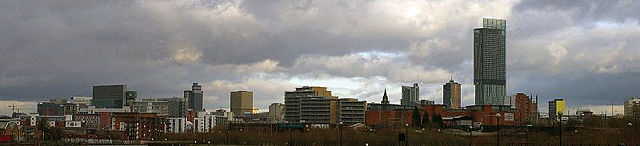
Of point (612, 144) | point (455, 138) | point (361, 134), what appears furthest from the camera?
point (361, 134)

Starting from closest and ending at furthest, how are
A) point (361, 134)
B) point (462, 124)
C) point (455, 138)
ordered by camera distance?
point (455, 138) < point (361, 134) < point (462, 124)

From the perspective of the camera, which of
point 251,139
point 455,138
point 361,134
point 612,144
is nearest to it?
point 612,144

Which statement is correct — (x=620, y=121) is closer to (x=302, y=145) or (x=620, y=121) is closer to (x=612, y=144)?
(x=612, y=144)

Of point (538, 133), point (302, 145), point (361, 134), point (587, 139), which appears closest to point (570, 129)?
point (538, 133)

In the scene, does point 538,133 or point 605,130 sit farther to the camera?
point 538,133

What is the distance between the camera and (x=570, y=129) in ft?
466

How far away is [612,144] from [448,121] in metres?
95.0

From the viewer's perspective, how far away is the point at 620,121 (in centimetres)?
14325

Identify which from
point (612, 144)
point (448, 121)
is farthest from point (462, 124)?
point (612, 144)

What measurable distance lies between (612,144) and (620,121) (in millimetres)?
43783

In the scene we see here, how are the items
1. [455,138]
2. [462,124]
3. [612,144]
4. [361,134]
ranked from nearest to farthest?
1. [612,144]
2. [455,138]
3. [361,134]
4. [462,124]

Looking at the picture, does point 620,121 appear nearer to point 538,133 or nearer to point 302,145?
point 538,133

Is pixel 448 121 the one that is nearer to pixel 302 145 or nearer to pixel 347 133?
pixel 347 133

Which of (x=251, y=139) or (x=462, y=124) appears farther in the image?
(x=462, y=124)
